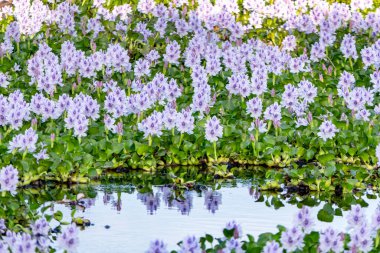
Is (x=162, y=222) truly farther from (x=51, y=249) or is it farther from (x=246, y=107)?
(x=246, y=107)

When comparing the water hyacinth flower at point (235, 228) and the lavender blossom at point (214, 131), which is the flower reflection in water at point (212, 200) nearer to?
the lavender blossom at point (214, 131)

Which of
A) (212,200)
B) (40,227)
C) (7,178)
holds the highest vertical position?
(7,178)

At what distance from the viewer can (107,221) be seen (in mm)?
10234

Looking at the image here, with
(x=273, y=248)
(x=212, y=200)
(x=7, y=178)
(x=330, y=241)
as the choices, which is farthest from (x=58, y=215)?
(x=330, y=241)

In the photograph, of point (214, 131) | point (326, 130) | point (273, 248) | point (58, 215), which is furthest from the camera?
point (326, 130)

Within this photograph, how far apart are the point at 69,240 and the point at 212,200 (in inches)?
118

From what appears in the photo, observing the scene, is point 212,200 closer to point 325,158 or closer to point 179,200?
point 179,200

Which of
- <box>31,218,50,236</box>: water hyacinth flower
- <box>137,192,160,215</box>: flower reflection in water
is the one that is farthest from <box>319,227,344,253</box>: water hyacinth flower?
<box>137,192,160,215</box>: flower reflection in water

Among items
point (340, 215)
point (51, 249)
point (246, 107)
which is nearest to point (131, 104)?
point (246, 107)

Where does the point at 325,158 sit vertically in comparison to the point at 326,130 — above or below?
below

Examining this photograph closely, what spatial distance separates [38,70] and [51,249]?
6194mm

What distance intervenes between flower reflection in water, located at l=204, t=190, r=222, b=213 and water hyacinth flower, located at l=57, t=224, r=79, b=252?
2.53 m

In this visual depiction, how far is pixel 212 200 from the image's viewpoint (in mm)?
11219

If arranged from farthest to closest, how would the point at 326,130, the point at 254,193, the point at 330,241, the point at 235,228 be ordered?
1. the point at 326,130
2. the point at 254,193
3. the point at 235,228
4. the point at 330,241
